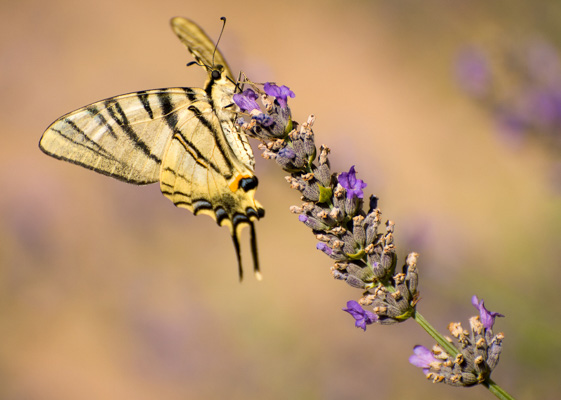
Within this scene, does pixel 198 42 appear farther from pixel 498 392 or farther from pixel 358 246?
pixel 498 392

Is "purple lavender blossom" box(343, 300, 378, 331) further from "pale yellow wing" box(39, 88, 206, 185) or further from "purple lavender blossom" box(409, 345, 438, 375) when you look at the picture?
"pale yellow wing" box(39, 88, 206, 185)

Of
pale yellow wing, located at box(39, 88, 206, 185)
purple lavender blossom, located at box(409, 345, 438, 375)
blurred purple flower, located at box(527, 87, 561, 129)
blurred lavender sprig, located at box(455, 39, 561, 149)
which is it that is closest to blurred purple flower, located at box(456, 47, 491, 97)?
blurred lavender sprig, located at box(455, 39, 561, 149)

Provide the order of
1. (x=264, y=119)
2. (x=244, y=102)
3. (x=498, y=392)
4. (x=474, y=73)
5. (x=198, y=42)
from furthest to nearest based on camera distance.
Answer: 1. (x=474, y=73)
2. (x=198, y=42)
3. (x=244, y=102)
4. (x=264, y=119)
5. (x=498, y=392)

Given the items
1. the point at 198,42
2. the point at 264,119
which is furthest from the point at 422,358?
the point at 198,42

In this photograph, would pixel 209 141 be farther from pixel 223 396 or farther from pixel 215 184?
pixel 223 396

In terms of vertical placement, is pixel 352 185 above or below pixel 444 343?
above

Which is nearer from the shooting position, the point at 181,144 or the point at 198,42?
the point at 198,42
